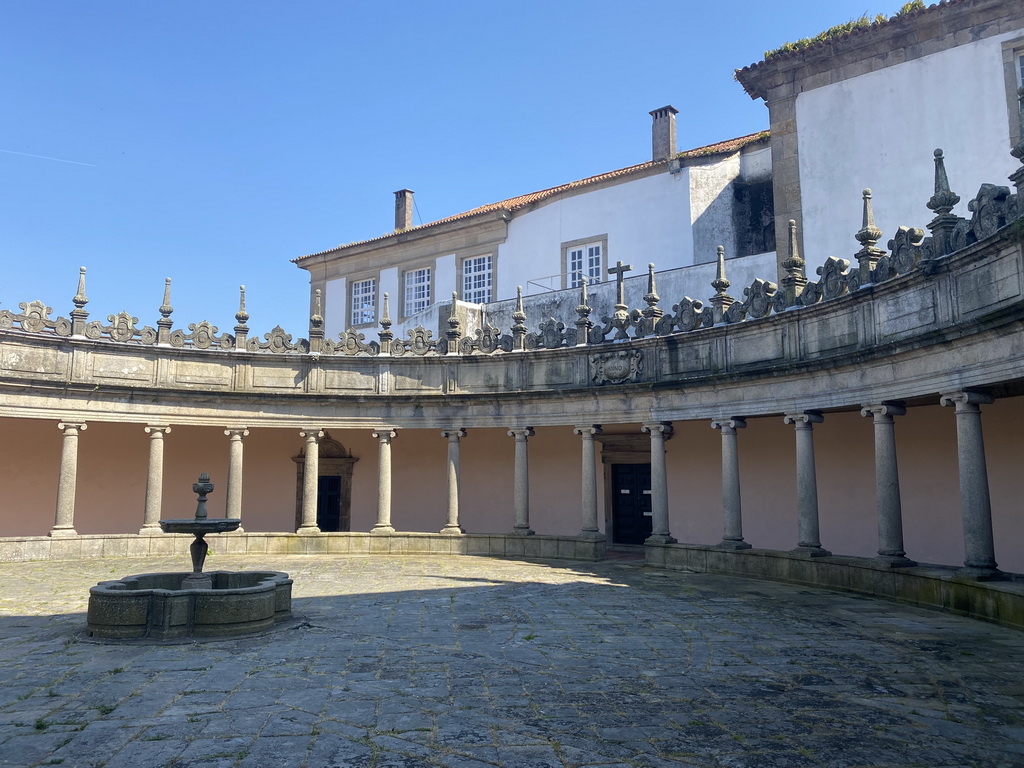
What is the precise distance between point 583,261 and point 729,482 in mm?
13400

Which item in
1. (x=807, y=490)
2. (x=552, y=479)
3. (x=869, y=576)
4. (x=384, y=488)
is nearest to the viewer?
(x=869, y=576)

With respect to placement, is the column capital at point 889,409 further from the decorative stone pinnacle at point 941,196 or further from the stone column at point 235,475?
the stone column at point 235,475

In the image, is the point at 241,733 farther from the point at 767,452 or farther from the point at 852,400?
the point at 767,452

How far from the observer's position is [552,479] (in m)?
21.2

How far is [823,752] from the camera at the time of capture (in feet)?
17.3

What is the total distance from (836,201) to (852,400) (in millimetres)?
8642

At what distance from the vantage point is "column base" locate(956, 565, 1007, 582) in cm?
1036

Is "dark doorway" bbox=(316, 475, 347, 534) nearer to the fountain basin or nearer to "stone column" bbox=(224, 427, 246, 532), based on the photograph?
"stone column" bbox=(224, 427, 246, 532)

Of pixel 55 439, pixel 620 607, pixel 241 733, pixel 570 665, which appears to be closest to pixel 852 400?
pixel 620 607

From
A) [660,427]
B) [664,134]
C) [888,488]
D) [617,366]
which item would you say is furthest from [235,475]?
[664,134]

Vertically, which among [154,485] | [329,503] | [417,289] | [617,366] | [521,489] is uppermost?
[417,289]

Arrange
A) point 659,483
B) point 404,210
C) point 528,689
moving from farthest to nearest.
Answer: point 404,210 → point 659,483 → point 528,689

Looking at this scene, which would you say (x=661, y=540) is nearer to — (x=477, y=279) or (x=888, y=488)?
(x=888, y=488)

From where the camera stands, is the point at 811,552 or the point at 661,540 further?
the point at 661,540
